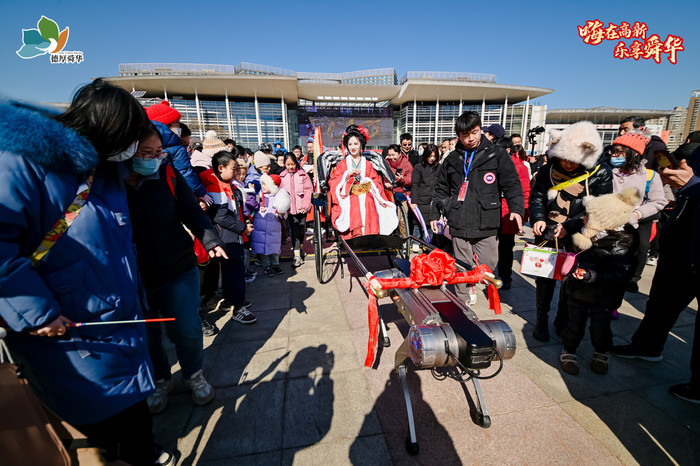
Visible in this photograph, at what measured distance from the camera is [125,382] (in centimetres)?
133

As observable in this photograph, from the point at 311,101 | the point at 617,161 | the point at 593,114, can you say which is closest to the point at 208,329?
the point at 617,161

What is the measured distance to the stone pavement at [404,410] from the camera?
181cm

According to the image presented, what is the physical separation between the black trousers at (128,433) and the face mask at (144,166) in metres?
1.23

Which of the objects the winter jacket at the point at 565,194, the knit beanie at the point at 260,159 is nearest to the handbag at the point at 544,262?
the winter jacket at the point at 565,194

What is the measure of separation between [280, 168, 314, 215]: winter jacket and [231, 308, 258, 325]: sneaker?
247 centimetres

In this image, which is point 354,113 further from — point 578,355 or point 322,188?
point 578,355

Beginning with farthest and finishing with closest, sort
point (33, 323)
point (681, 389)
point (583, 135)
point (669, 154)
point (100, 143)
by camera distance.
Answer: point (669, 154), point (583, 135), point (681, 389), point (100, 143), point (33, 323)

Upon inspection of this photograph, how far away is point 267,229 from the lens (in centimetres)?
465

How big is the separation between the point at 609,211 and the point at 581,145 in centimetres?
67

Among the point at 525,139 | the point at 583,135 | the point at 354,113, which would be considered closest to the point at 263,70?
the point at 354,113

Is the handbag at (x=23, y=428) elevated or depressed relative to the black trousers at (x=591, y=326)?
elevated

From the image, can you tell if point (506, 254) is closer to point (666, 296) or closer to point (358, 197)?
point (666, 296)

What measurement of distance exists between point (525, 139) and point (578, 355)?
40.9 m

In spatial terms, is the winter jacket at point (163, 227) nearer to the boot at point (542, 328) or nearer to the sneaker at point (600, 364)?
the boot at point (542, 328)
